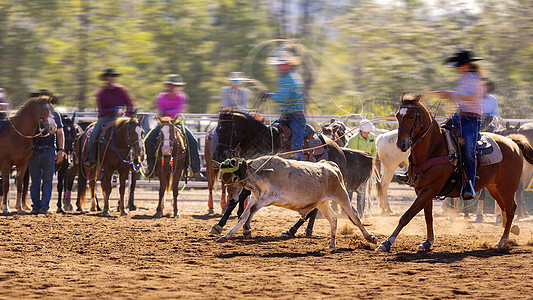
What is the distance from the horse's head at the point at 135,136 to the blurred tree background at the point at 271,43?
1653 millimetres

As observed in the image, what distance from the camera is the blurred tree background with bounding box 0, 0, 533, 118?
13859 millimetres

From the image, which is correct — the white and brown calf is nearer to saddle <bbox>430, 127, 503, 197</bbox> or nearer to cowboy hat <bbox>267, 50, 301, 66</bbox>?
saddle <bbox>430, 127, 503, 197</bbox>

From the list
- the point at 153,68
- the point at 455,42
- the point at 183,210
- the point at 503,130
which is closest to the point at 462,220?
the point at 503,130

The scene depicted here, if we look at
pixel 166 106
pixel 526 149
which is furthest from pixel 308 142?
pixel 166 106

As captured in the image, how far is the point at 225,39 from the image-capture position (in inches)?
608

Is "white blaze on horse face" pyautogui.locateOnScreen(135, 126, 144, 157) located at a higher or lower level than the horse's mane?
lower

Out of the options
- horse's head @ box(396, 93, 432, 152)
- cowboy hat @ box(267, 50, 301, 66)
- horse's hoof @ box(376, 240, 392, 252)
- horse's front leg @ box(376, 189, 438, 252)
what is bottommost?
horse's hoof @ box(376, 240, 392, 252)

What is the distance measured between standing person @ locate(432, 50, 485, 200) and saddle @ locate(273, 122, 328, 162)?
2.00 metres

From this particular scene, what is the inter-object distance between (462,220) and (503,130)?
2180 millimetres

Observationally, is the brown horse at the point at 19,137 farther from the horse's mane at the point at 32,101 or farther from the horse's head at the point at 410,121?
the horse's head at the point at 410,121

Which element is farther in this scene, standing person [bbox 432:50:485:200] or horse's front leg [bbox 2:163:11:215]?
horse's front leg [bbox 2:163:11:215]

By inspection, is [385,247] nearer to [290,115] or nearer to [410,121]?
[410,121]

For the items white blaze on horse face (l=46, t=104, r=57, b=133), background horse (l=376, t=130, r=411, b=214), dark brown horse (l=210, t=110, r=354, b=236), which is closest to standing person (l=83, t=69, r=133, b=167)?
white blaze on horse face (l=46, t=104, r=57, b=133)

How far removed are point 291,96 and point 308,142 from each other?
3.77 feet
